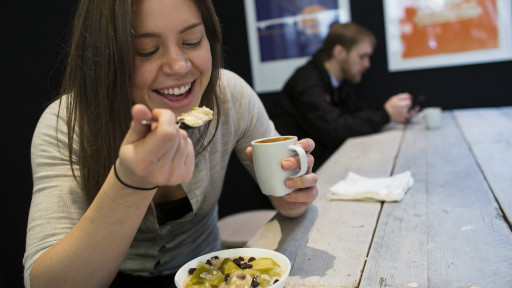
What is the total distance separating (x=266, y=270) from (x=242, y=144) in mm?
707

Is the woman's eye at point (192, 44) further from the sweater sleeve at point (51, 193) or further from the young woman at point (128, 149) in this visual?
the sweater sleeve at point (51, 193)

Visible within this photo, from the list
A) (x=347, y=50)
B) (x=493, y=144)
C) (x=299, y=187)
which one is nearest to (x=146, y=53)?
(x=299, y=187)

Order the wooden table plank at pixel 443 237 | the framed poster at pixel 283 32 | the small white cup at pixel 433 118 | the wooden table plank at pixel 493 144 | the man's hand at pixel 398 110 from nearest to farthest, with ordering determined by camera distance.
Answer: the wooden table plank at pixel 443 237 → the wooden table plank at pixel 493 144 → the small white cup at pixel 433 118 → the man's hand at pixel 398 110 → the framed poster at pixel 283 32

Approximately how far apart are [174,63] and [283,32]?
106 inches

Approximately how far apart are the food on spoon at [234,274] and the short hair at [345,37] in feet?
8.16

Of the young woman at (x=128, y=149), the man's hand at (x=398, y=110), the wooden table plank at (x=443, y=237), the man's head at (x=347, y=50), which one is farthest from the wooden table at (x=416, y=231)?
the man's head at (x=347, y=50)

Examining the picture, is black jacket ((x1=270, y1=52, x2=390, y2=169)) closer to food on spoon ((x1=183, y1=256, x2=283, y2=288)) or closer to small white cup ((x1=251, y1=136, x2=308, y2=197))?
small white cup ((x1=251, y1=136, x2=308, y2=197))

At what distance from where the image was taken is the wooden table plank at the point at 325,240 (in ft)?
2.88

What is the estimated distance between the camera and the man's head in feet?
10.0

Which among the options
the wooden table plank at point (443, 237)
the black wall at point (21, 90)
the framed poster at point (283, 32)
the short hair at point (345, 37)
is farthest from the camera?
the framed poster at point (283, 32)

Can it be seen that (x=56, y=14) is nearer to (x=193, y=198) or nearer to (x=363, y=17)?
(x=193, y=198)

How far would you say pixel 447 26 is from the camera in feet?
10.6

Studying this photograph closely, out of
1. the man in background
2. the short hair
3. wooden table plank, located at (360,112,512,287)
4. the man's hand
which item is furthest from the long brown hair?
the short hair

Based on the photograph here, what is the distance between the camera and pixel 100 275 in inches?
34.1
